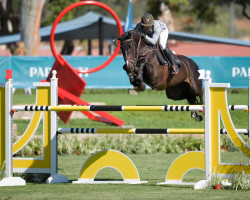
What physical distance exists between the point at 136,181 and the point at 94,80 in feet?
40.4

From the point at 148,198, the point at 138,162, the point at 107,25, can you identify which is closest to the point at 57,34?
the point at 107,25

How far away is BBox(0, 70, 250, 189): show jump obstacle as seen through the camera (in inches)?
306

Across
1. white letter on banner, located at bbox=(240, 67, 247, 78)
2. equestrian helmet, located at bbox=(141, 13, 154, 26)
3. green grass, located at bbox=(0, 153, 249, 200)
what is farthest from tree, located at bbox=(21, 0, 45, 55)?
green grass, located at bbox=(0, 153, 249, 200)

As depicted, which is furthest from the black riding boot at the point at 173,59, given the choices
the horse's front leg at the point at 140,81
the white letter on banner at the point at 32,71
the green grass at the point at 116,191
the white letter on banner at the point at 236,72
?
the white letter on banner at the point at 32,71

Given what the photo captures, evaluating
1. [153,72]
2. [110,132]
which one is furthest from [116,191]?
[153,72]

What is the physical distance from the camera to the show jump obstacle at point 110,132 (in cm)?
777

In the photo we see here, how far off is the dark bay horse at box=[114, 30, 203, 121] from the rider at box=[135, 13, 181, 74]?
106 mm

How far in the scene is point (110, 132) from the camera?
8383 mm

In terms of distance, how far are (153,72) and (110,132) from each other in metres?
2.08

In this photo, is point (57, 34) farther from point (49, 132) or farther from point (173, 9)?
point (49, 132)

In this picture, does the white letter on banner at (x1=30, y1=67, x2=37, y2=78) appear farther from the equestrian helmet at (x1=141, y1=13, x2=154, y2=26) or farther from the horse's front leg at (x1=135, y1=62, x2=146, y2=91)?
the horse's front leg at (x1=135, y1=62, x2=146, y2=91)

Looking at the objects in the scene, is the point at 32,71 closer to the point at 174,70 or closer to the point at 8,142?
the point at 174,70

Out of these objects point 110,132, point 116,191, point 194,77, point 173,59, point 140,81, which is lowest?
point 116,191

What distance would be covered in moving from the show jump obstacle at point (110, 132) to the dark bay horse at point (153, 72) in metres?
1.50
